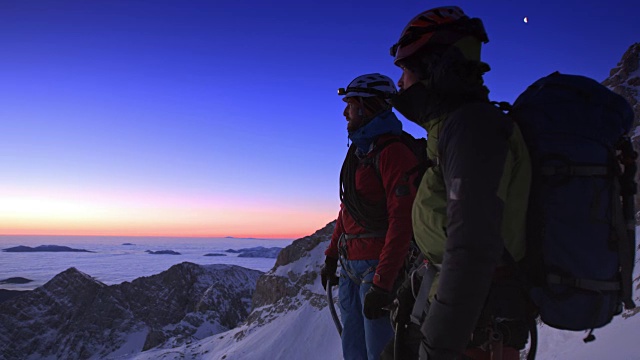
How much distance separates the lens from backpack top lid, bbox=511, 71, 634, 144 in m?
1.96

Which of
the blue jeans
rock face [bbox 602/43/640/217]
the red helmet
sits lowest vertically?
the blue jeans

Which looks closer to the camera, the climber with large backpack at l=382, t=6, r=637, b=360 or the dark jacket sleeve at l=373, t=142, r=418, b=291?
the climber with large backpack at l=382, t=6, r=637, b=360

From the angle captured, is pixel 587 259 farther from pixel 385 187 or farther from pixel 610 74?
pixel 610 74

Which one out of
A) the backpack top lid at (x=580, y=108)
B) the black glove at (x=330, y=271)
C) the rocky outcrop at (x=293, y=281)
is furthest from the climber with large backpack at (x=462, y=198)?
the rocky outcrop at (x=293, y=281)

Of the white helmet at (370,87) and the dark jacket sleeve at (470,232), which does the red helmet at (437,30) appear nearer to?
the dark jacket sleeve at (470,232)

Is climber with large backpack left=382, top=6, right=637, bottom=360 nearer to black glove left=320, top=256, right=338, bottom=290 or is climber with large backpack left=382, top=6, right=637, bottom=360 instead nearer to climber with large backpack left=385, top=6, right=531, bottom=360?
climber with large backpack left=385, top=6, right=531, bottom=360

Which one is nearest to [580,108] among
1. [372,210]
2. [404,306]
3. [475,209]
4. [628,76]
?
[475,209]

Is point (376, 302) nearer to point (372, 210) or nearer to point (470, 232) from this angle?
point (372, 210)

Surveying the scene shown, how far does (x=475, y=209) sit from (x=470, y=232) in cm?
12

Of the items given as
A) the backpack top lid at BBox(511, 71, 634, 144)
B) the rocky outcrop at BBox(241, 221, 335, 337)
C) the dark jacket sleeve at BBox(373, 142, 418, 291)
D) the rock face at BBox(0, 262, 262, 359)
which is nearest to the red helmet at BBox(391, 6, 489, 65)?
the backpack top lid at BBox(511, 71, 634, 144)

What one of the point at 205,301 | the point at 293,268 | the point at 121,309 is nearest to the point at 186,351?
the point at 293,268

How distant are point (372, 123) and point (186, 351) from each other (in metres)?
43.1

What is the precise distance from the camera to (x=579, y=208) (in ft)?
6.09

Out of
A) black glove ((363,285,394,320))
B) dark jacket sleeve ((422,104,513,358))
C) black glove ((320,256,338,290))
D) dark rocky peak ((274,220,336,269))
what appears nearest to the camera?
dark jacket sleeve ((422,104,513,358))
